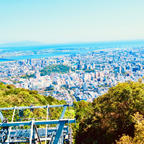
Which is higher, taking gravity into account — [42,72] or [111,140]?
[111,140]

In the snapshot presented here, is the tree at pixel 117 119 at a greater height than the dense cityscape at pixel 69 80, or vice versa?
the tree at pixel 117 119

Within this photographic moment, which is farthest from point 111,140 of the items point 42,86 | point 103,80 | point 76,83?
point 103,80

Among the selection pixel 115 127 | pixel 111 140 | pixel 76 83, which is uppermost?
pixel 115 127

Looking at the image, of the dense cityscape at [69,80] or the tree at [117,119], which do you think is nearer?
the tree at [117,119]

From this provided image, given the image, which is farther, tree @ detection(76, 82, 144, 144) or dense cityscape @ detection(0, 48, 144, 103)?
dense cityscape @ detection(0, 48, 144, 103)

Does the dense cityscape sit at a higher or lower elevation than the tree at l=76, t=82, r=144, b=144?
lower

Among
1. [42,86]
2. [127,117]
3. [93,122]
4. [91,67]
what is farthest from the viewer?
[91,67]

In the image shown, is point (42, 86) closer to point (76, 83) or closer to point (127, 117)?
point (76, 83)

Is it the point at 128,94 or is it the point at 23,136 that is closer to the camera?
the point at 23,136

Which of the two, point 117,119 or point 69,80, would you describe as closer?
point 117,119

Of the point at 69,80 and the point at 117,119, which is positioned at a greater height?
the point at 117,119

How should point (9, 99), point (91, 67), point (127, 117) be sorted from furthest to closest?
point (91, 67) → point (9, 99) → point (127, 117)
